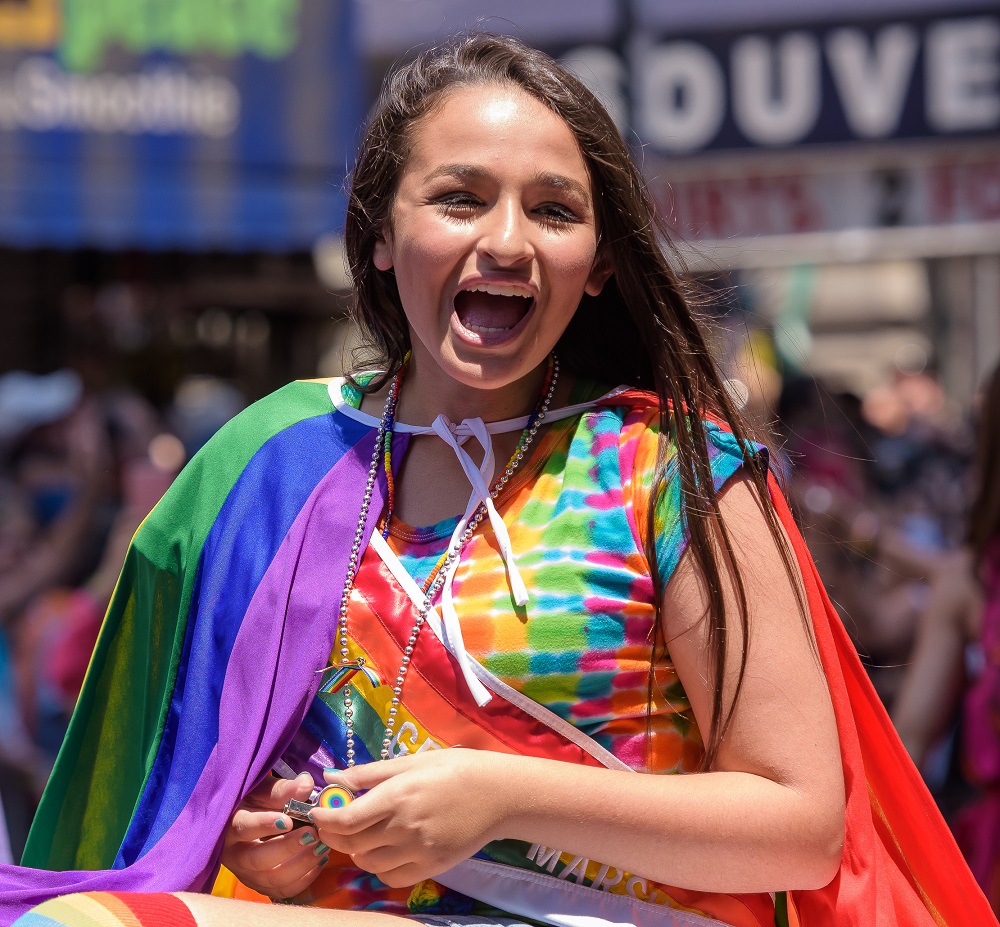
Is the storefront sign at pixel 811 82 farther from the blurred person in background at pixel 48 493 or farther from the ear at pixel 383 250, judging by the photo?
the ear at pixel 383 250

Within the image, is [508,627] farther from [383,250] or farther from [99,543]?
[99,543]

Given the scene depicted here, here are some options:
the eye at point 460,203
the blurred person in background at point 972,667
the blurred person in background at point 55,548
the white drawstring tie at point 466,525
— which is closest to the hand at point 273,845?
the white drawstring tie at point 466,525

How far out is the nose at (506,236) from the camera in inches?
62.1

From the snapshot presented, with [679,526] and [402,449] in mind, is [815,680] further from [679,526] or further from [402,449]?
[402,449]

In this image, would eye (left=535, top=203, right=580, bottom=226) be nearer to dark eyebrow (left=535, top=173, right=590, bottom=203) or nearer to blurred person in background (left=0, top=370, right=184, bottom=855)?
dark eyebrow (left=535, top=173, right=590, bottom=203)

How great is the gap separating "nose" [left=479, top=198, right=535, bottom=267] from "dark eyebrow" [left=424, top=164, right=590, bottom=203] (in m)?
0.04

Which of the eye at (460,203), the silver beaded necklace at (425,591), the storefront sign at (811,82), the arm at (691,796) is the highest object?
the storefront sign at (811,82)

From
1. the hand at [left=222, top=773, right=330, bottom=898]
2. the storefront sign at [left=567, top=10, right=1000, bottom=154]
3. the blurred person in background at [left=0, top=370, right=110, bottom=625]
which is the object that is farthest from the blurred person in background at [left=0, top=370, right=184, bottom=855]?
the hand at [left=222, top=773, right=330, bottom=898]

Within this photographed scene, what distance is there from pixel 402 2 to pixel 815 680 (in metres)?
4.80

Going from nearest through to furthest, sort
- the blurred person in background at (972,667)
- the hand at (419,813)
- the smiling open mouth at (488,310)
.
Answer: the hand at (419,813) → the smiling open mouth at (488,310) → the blurred person in background at (972,667)

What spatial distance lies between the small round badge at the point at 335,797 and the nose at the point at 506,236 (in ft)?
2.03

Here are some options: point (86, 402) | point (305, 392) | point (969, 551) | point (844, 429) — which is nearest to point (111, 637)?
point (305, 392)

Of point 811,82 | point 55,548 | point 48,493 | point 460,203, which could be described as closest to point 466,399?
point 460,203

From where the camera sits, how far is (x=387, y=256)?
5.84 ft
